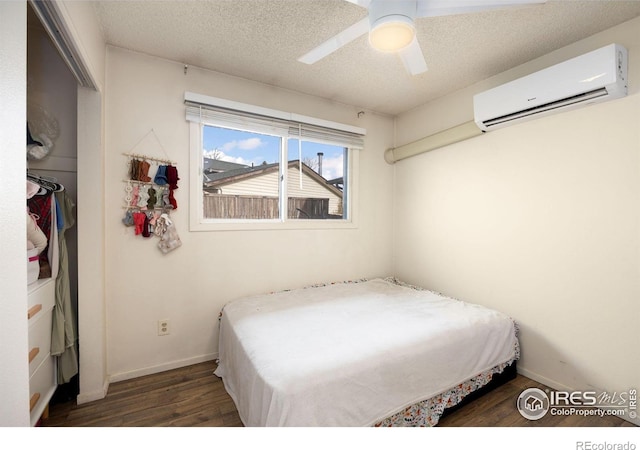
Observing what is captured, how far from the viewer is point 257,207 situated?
8.68ft

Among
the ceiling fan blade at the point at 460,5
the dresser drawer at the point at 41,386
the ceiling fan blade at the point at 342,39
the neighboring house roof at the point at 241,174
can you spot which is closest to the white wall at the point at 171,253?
the neighboring house roof at the point at 241,174

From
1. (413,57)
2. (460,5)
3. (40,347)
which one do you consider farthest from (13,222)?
(413,57)

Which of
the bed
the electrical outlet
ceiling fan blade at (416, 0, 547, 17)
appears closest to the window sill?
the bed

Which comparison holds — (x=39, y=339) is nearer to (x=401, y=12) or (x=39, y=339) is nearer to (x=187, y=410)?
(x=187, y=410)

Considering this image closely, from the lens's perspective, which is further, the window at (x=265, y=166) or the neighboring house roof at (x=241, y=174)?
the neighboring house roof at (x=241, y=174)

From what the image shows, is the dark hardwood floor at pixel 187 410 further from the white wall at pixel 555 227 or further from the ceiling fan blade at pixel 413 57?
the ceiling fan blade at pixel 413 57

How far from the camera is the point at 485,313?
2.12m

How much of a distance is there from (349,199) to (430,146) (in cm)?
97

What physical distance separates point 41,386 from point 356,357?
5.55ft

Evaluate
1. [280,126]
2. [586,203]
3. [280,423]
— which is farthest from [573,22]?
[280,423]

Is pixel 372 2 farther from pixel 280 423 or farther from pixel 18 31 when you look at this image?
pixel 280 423

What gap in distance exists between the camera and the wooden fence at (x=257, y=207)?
2.48 m

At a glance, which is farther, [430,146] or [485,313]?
[430,146]

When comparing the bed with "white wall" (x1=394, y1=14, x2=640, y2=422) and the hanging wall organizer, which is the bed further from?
the hanging wall organizer
